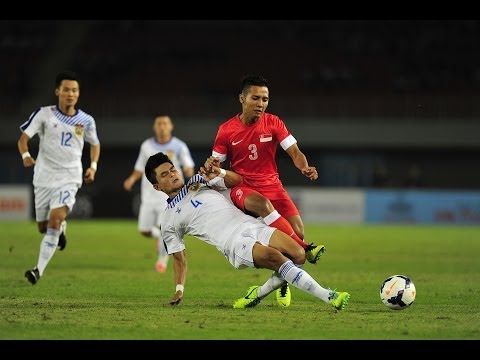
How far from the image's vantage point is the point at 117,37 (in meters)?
39.8

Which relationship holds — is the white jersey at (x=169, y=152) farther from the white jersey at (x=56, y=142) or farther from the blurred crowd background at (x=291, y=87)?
the blurred crowd background at (x=291, y=87)

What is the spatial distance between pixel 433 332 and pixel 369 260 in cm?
832

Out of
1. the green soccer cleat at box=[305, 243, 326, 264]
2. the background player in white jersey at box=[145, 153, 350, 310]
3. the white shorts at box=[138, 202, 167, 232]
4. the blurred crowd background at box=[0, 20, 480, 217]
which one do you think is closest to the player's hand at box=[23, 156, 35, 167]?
the background player in white jersey at box=[145, 153, 350, 310]

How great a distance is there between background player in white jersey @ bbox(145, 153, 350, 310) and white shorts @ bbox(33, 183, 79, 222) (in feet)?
9.51

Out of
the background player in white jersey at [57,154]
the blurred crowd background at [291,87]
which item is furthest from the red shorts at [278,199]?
the blurred crowd background at [291,87]

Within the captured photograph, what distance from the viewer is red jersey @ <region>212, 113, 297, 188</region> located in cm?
932

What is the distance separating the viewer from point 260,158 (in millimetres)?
9453

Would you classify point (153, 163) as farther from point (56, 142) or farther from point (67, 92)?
point (56, 142)

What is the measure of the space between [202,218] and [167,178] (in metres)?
0.50

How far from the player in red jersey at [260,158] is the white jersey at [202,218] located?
0.86 ft

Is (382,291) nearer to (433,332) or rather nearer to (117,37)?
(433,332)

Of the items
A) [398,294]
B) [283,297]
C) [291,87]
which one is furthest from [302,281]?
[291,87]

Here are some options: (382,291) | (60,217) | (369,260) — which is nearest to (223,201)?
(382,291)

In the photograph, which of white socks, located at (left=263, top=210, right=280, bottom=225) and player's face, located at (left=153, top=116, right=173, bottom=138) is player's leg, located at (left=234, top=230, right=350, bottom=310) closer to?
white socks, located at (left=263, top=210, right=280, bottom=225)
